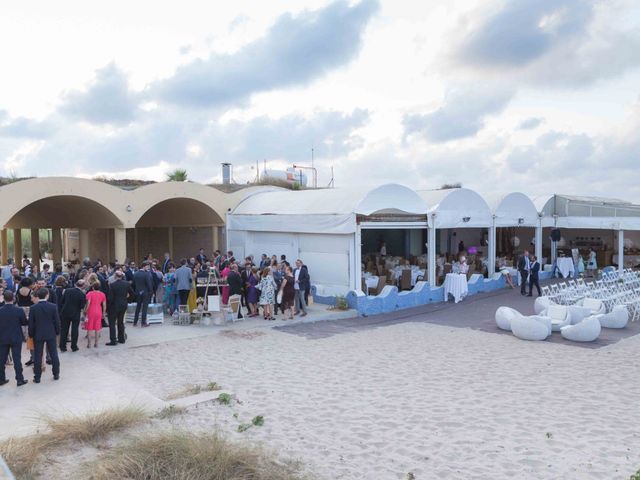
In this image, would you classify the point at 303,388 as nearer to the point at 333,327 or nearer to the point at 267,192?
the point at 333,327

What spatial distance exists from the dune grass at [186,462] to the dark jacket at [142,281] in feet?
22.7

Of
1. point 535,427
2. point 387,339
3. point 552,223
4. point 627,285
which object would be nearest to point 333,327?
point 387,339

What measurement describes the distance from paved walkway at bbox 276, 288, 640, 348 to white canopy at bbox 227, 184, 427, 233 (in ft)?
8.75

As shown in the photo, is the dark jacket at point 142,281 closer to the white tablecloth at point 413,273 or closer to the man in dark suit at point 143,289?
the man in dark suit at point 143,289

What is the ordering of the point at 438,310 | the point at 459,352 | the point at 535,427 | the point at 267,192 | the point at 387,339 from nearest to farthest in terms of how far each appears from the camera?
1. the point at 535,427
2. the point at 459,352
3. the point at 387,339
4. the point at 438,310
5. the point at 267,192

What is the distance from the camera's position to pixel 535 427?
6410mm

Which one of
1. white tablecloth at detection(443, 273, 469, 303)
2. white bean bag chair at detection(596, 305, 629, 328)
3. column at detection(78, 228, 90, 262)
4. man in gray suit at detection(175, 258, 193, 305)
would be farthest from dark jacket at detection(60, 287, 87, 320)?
column at detection(78, 228, 90, 262)

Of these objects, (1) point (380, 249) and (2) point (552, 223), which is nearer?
(2) point (552, 223)

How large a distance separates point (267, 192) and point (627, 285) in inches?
496

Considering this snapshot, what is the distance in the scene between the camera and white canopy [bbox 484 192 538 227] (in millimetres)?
19672

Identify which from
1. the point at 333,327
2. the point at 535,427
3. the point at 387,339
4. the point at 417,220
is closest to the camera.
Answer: the point at 535,427

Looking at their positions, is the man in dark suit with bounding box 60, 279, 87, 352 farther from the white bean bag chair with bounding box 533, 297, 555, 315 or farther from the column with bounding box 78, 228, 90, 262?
the column with bounding box 78, 228, 90, 262

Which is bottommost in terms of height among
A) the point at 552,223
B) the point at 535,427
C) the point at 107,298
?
the point at 535,427

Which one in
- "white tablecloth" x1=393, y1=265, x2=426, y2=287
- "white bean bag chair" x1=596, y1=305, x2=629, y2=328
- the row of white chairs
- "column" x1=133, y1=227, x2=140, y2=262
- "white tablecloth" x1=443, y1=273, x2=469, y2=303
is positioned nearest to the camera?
"white bean bag chair" x1=596, y1=305, x2=629, y2=328
